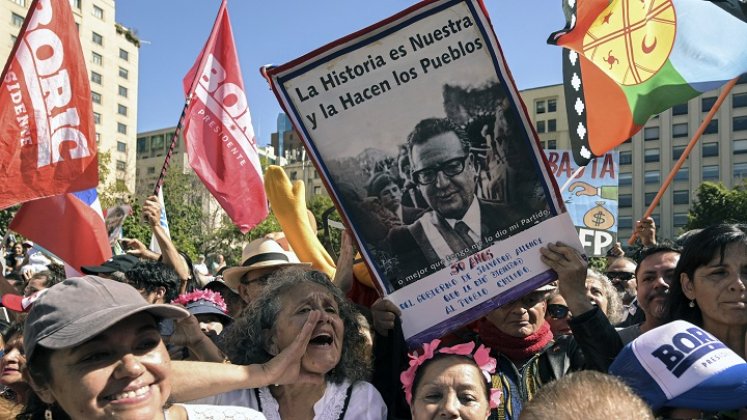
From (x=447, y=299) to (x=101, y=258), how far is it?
391 centimetres

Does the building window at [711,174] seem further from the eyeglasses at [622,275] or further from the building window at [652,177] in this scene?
the eyeglasses at [622,275]

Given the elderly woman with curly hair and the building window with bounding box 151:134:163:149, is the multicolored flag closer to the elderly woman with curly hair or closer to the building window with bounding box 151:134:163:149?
the elderly woman with curly hair

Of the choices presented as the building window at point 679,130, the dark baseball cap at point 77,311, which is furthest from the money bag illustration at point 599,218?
the building window at point 679,130

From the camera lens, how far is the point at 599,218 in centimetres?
935

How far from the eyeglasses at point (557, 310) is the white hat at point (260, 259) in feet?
5.69

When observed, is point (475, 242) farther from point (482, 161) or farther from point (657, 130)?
point (657, 130)

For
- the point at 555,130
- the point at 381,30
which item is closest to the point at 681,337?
the point at 381,30

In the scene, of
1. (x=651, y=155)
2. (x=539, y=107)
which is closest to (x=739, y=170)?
(x=651, y=155)

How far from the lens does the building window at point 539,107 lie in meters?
74.8

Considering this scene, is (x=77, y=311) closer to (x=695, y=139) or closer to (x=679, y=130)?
(x=695, y=139)

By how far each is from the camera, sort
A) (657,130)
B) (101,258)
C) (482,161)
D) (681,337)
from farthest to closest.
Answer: (657,130) < (101,258) < (482,161) < (681,337)

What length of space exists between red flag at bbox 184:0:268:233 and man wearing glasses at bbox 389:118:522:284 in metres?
3.53

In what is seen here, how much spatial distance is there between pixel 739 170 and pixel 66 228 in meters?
73.6

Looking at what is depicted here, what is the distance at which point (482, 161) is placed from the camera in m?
2.83
